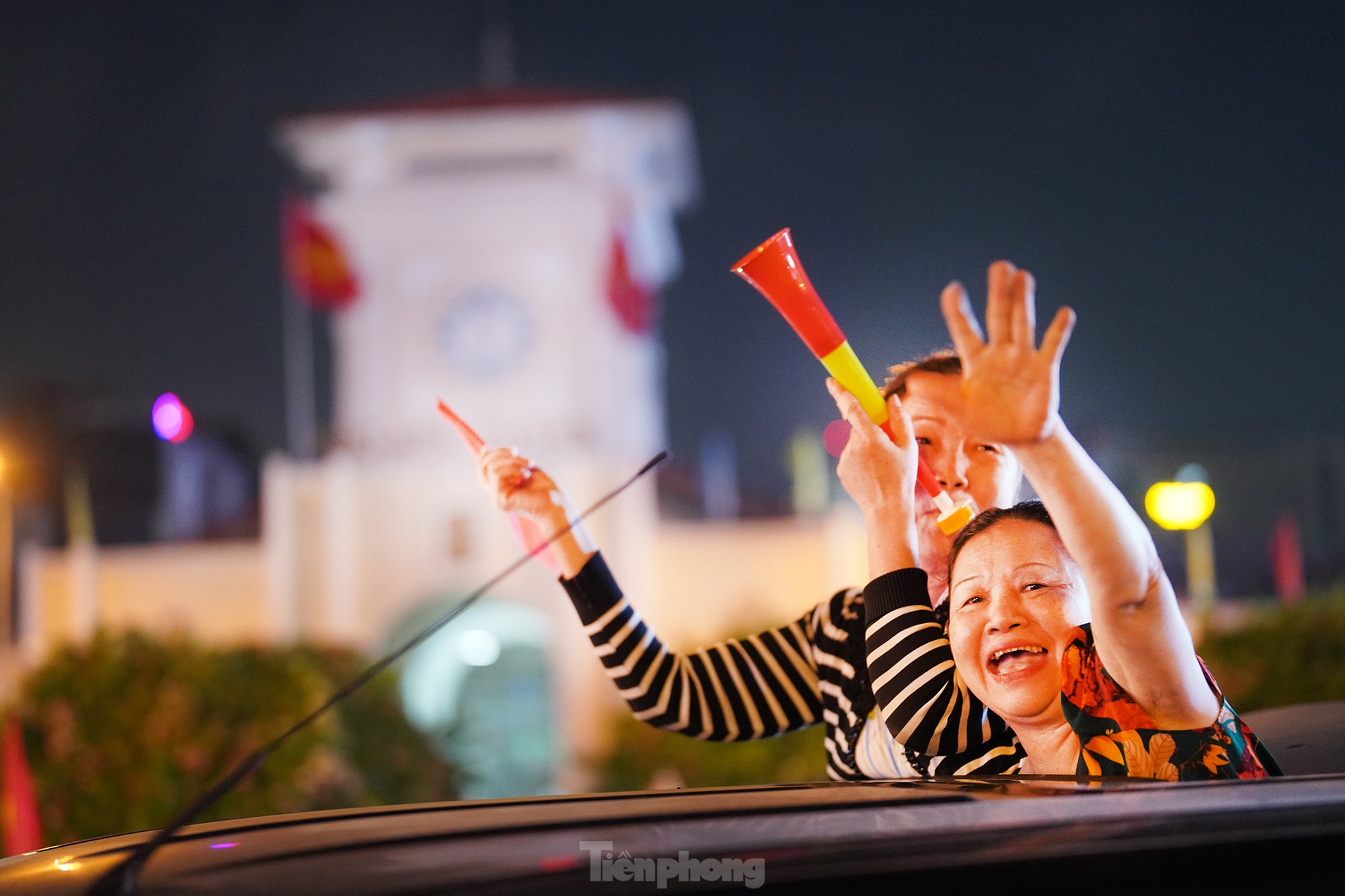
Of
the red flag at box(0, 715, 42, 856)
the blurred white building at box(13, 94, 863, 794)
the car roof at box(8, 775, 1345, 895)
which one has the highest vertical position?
the blurred white building at box(13, 94, 863, 794)

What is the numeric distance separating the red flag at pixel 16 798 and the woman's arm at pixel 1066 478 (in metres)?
A: 6.57

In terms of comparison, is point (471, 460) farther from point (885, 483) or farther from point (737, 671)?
point (885, 483)

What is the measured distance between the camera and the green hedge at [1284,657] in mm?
10000

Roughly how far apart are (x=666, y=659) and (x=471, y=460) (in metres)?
16.6

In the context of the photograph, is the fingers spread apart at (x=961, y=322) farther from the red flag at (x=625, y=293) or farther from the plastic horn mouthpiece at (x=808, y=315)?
the red flag at (x=625, y=293)

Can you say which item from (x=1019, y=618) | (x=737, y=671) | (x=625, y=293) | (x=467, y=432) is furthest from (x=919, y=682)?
(x=625, y=293)

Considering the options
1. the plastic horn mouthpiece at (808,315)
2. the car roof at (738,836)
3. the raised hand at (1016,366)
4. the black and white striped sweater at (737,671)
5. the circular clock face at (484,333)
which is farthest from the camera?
the circular clock face at (484,333)

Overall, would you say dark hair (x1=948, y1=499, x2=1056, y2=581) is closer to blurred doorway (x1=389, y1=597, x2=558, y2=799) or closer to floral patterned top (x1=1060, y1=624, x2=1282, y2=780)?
floral patterned top (x1=1060, y1=624, x2=1282, y2=780)

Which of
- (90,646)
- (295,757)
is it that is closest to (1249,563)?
(295,757)

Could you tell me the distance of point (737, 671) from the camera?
6.98 feet

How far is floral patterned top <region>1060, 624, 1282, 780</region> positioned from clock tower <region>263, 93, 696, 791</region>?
16907mm

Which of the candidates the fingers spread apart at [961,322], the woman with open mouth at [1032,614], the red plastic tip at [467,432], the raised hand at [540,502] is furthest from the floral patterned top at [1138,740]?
the red plastic tip at [467,432]

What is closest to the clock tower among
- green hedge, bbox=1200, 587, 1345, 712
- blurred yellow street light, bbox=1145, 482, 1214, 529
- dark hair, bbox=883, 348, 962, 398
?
green hedge, bbox=1200, 587, 1345, 712

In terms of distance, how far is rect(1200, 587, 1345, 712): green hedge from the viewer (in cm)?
1000
